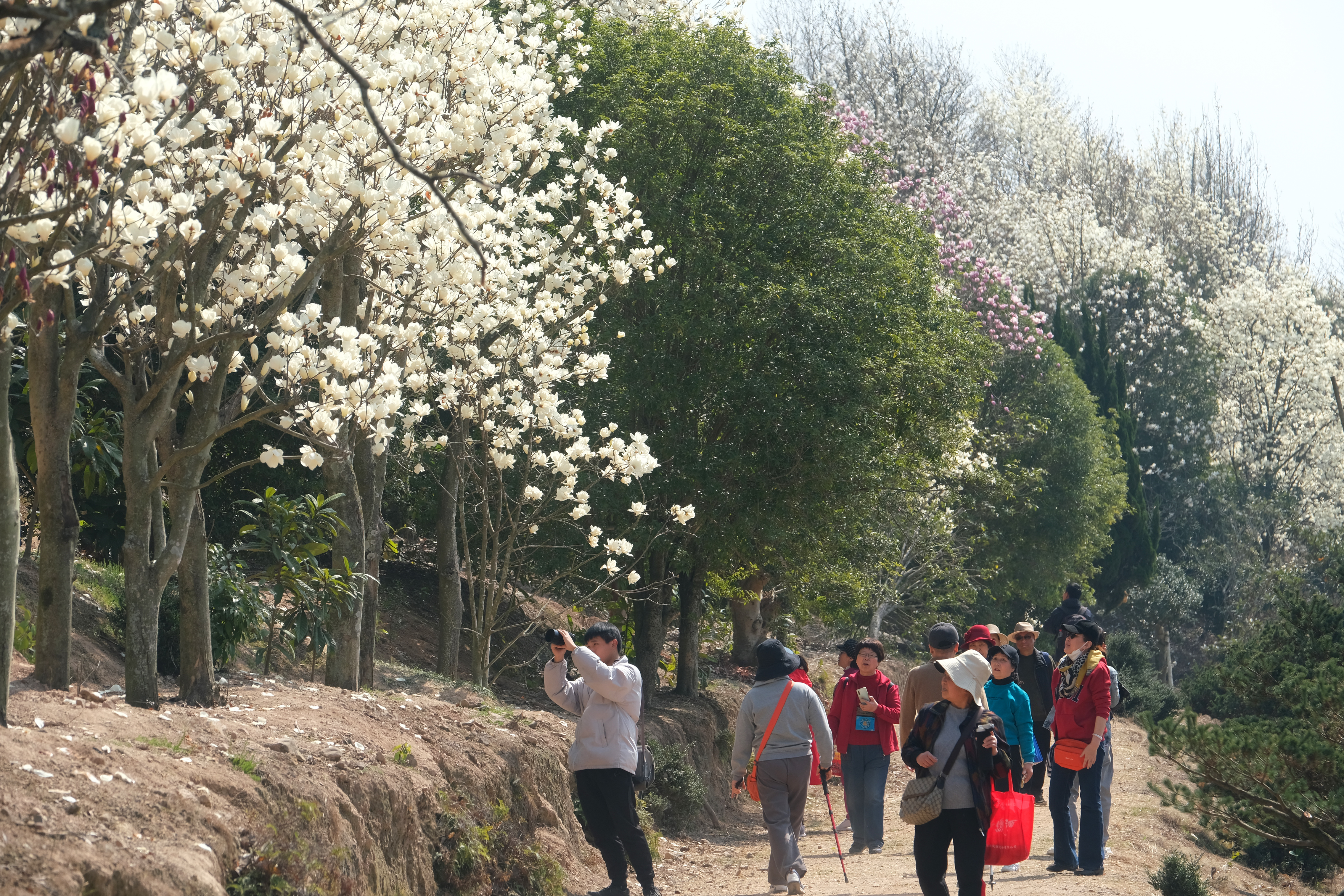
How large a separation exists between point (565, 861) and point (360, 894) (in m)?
2.68

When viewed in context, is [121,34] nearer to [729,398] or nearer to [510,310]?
[510,310]

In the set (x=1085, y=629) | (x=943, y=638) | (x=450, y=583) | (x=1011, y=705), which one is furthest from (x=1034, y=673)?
(x=450, y=583)

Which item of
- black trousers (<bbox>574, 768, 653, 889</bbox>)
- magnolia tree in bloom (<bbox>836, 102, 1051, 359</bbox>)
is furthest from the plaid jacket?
magnolia tree in bloom (<bbox>836, 102, 1051, 359</bbox>)

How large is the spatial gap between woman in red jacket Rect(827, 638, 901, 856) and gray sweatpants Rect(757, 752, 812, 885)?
83.2 inches

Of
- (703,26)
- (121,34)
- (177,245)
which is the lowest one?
(177,245)

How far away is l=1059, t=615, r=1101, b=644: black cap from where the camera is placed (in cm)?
914

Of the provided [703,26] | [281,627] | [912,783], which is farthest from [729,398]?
[912,783]

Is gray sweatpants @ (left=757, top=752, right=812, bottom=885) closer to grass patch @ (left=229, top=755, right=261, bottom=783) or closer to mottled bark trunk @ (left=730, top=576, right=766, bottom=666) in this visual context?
grass patch @ (left=229, top=755, right=261, bottom=783)

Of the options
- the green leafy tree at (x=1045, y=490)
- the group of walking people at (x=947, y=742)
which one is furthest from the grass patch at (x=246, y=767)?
the green leafy tree at (x=1045, y=490)

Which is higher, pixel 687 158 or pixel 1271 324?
pixel 1271 324

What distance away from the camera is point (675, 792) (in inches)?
525

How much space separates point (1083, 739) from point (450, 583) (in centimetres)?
657

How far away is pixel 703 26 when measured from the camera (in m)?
17.1

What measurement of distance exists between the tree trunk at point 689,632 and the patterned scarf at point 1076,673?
8380 millimetres
